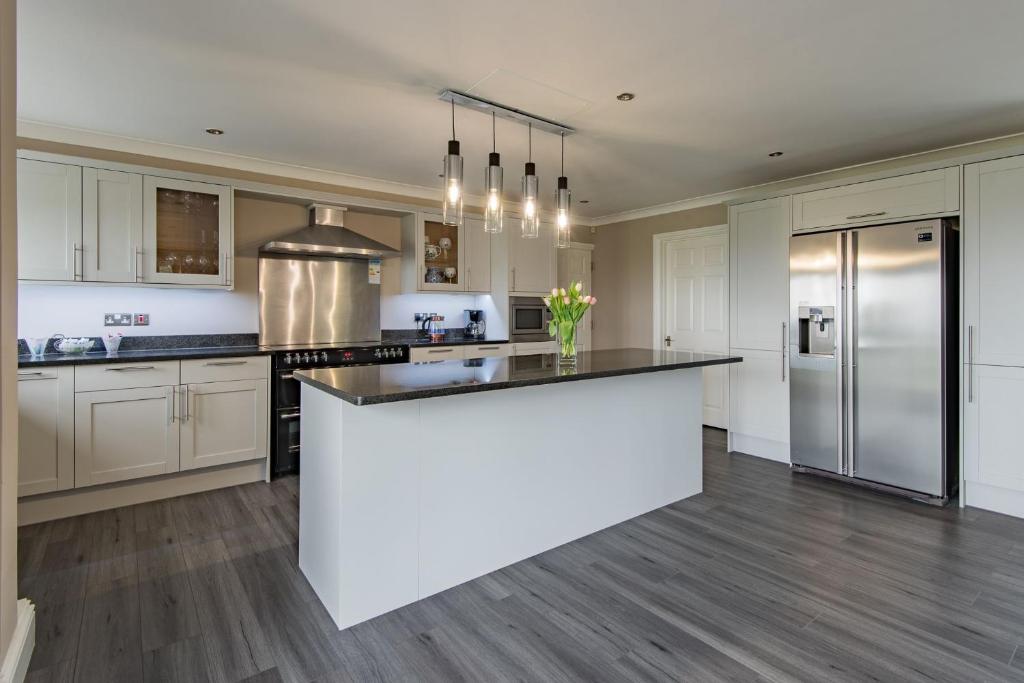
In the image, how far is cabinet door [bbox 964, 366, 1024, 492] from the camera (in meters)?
3.21

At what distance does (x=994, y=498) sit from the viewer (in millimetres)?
3322

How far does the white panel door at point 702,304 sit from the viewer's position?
5.45m

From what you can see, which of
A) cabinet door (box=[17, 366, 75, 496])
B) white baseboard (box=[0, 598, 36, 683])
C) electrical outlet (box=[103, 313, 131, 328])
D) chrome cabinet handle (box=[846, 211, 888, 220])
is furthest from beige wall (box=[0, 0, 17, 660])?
chrome cabinet handle (box=[846, 211, 888, 220])

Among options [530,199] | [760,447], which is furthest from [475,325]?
[760,447]

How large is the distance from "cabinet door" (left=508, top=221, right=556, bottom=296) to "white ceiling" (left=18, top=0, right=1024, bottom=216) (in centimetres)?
153

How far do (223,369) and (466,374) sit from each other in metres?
2.28

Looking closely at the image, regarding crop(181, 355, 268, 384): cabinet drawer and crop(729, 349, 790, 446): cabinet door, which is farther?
crop(729, 349, 790, 446): cabinet door

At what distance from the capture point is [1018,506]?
3232mm

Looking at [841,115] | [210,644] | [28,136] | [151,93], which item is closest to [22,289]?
[28,136]

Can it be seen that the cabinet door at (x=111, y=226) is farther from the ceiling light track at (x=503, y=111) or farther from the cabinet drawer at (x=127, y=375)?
the ceiling light track at (x=503, y=111)

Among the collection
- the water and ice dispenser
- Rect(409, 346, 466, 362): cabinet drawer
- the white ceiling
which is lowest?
Rect(409, 346, 466, 362): cabinet drawer

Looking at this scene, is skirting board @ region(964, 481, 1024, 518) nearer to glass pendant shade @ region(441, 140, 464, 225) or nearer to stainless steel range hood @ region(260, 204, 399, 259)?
glass pendant shade @ region(441, 140, 464, 225)

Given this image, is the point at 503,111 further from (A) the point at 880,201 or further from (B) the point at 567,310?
(A) the point at 880,201

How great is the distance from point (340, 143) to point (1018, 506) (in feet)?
16.9
